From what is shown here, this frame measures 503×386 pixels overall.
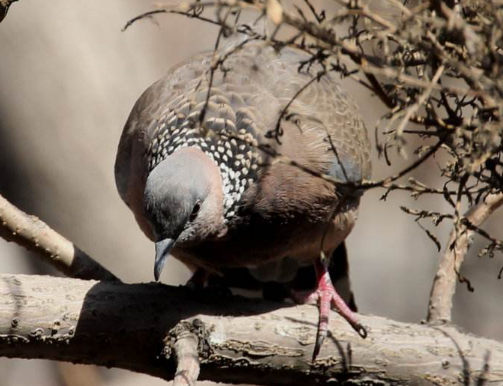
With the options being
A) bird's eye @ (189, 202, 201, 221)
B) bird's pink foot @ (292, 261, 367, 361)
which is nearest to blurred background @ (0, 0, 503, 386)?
bird's pink foot @ (292, 261, 367, 361)

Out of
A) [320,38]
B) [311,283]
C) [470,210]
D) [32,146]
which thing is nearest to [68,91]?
[32,146]

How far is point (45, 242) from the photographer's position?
3.83 m

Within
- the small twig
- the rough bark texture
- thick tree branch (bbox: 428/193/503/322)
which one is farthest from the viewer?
thick tree branch (bbox: 428/193/503/322)

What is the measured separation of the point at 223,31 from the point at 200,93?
1.52 metres

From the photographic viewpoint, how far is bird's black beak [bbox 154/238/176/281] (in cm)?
334

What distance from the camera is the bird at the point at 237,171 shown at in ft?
11.3

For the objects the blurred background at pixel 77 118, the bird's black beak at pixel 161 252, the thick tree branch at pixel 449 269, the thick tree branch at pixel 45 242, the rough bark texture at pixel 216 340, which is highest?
the blurred background at pixel 77 118

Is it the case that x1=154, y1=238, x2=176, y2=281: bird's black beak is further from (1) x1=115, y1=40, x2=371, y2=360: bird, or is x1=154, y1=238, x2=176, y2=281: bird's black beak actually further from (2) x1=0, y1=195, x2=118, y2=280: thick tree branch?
(2) x1=0, y1=195, x2=118, y2=280: thick tree branch

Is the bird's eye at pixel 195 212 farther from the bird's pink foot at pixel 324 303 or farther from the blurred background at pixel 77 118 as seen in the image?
the blurred background at pixel 77 118

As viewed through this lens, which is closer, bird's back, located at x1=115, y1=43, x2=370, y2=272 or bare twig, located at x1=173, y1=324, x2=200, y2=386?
bare twig, located at x1=173, y1=324, x2=200, y2=386

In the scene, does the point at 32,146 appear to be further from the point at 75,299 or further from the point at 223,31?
→ the point at 223,31

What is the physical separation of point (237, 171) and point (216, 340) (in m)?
0.68

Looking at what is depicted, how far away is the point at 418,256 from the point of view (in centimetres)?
872

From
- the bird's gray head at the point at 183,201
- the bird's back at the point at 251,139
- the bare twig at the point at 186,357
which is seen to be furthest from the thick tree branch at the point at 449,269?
the bare twig at the point at 186,357
